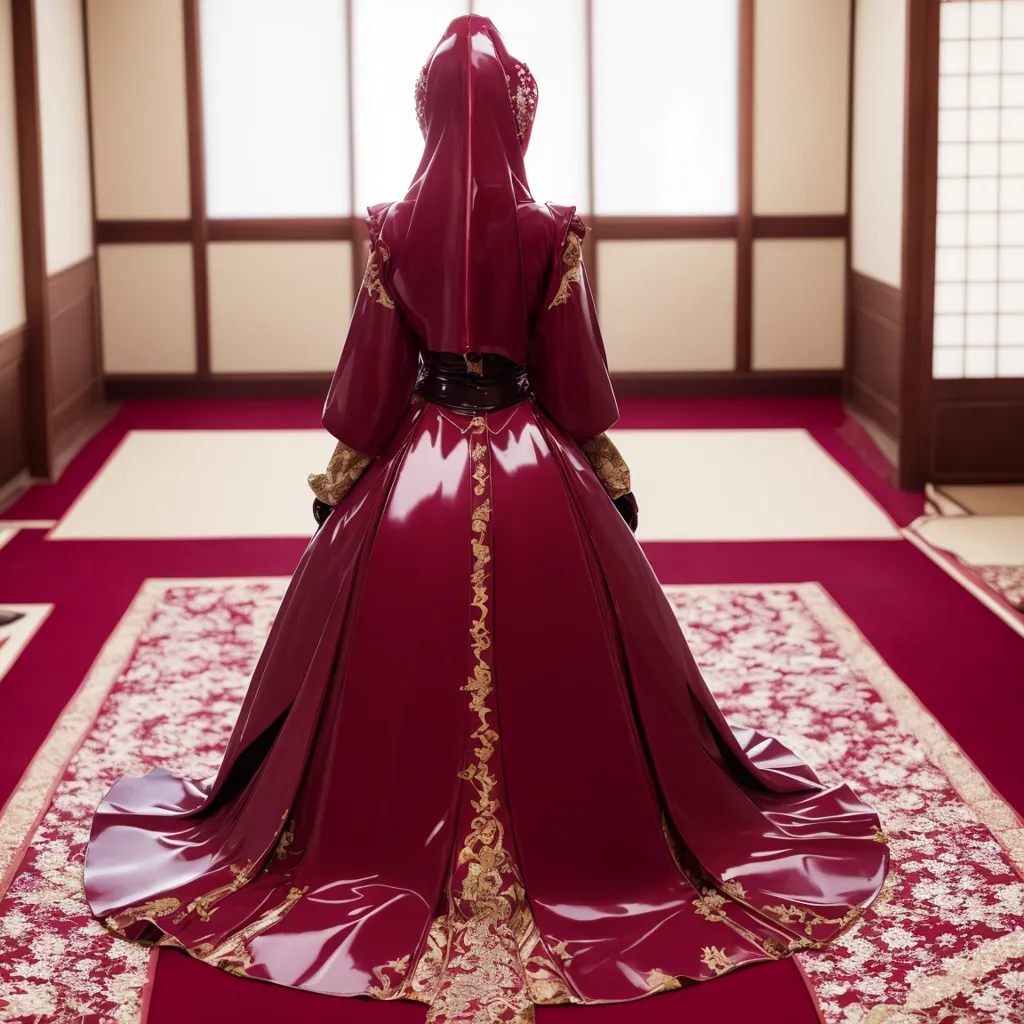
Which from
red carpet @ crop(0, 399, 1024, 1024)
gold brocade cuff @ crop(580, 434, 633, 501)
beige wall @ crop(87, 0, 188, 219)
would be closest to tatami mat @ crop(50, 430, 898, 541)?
red carpet @ crop(0, 399, 1024, 1024)

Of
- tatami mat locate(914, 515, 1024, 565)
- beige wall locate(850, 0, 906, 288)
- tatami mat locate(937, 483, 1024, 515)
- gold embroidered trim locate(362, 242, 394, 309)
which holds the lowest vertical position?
tatami mat locate(914, 515, 1024, 565)

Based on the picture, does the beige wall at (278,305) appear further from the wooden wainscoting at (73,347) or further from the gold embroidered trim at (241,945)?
the gold embroidered trim at (241,945)

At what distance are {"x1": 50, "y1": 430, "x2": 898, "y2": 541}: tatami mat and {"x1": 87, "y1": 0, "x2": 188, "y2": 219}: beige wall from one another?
1193mm

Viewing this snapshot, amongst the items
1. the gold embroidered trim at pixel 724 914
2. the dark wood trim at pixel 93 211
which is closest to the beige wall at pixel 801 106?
the dark wood trim at pixel 93 211

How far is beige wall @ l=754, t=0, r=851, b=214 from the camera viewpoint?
21.6ft

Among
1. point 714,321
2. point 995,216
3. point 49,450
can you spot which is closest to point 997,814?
point 995,216

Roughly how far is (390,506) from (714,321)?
15.6 ft

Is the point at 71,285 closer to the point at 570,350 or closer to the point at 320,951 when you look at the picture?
the point at 570,350

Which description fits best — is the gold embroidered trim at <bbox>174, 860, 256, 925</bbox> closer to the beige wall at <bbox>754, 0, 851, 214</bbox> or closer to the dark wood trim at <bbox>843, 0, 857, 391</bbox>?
the dark wood trim at <bbox>843, 0, 857, 391</bbox>

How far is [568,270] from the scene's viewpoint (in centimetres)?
227

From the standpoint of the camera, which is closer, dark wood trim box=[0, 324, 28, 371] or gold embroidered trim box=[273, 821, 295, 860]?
gold embroidered trim box=[273, 821, 295, 860]

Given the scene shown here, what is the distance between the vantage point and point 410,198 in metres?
2.25

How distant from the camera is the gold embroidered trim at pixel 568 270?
2258mm

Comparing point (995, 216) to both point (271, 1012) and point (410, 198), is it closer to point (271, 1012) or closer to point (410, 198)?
point (410, 198)
